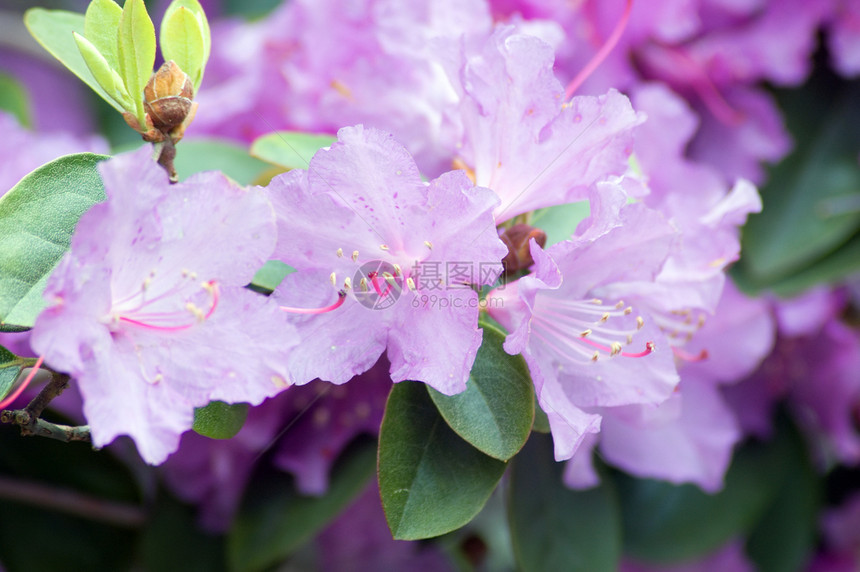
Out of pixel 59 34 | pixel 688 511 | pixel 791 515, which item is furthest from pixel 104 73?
pixel 791 515

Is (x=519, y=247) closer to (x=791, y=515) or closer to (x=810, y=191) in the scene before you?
(x=810, y=191)

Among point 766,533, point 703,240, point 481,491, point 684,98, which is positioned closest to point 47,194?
point 481,491

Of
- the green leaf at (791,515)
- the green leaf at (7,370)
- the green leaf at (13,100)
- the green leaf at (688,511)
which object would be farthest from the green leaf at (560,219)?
the green leaf at (13,100)

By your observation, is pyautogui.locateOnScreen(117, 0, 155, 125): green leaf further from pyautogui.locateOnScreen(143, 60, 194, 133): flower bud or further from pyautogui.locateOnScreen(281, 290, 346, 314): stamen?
pyautogui.locateOnScreen(281, 290, 346, 314): stamen

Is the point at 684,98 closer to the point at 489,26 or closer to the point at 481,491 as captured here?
the point at 489,26

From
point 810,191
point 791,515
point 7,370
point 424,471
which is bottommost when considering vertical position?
point 791,515

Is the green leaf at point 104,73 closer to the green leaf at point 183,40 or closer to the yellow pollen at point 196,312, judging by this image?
the green leaf at point 183,40
